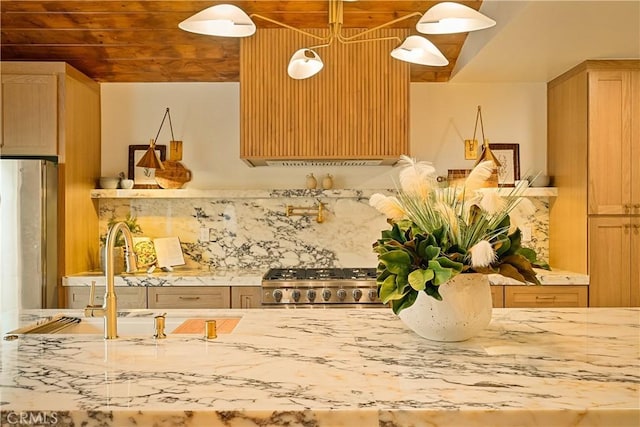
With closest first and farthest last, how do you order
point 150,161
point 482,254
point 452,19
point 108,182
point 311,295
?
1. point 482,254
2. point 452,19
3. point 311,295
4. point 150,161
5. point 108,182

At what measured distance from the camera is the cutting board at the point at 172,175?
3924mm

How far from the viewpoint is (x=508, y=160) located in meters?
4.02

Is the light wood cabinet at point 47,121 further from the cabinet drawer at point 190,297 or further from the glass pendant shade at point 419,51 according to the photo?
the glass pendant shade at point 419,51

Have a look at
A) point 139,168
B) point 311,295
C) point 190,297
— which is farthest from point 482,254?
point 139,168

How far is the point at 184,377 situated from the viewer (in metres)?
1.21

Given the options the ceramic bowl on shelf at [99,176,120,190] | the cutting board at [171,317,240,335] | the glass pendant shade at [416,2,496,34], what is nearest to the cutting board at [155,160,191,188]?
the ceramic bowl on shelf at [99,176,120,190]

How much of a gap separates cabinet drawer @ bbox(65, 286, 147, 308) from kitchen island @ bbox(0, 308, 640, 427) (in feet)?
5.96

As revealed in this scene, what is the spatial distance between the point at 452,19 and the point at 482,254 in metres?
0.88

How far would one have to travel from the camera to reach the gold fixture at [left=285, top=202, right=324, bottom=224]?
4.02 m

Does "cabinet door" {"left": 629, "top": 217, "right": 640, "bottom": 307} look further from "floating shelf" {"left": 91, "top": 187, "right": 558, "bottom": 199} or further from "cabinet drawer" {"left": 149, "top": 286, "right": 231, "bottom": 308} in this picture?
"cabinet drawer" {"left": 149, "top": 286, "right": 231, "bottom": 308}

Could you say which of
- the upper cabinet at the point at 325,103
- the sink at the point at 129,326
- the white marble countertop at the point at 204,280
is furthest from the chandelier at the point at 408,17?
the white marble countertop at the point at 204,280

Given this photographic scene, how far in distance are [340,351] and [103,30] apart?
3.06m

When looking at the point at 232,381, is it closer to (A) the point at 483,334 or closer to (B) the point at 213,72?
(A) the point at 483,334

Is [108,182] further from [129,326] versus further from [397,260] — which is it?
[397,260]
